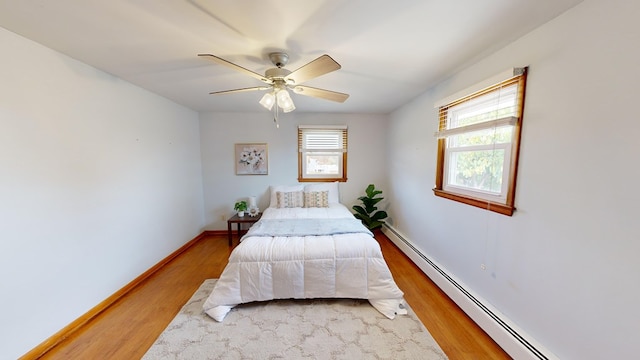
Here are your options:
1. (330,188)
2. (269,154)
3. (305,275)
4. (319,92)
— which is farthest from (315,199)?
(319,92)

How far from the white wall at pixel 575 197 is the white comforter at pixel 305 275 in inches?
32.7

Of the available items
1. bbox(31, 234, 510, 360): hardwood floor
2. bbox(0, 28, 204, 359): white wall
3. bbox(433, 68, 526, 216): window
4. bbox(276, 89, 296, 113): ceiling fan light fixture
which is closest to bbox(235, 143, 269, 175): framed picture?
bbox(0, 28, 204, 359): white wall

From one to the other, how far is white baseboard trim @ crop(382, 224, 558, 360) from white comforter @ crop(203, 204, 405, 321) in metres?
0.53

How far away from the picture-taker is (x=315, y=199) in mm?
3533

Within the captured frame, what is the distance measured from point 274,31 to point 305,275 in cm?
189

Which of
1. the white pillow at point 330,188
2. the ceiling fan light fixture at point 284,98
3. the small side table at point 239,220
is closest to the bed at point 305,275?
the ceiling fan light fixture at point 284,98

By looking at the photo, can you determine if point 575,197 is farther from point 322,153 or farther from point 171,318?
point 322,153

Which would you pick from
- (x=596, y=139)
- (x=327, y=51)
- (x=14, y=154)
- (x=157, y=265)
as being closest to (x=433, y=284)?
(x=596, y=139)

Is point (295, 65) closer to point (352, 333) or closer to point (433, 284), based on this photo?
point (352, 333)

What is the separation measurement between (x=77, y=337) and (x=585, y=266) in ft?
11.0

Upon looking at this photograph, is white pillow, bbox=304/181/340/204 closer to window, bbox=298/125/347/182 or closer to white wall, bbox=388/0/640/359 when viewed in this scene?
window, bbox=298/125/347/182

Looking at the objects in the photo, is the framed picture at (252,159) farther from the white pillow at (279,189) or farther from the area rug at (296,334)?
the area rug at (296,334)

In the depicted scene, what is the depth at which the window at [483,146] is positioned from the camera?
1537mm

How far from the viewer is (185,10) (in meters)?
1.22
